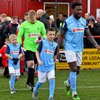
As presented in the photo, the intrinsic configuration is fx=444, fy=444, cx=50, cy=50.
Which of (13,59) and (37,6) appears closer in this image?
(13,59)

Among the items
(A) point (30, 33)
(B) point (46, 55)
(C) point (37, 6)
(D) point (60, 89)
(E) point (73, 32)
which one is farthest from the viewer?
(C) point (37, 6)

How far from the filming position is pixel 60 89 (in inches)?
453

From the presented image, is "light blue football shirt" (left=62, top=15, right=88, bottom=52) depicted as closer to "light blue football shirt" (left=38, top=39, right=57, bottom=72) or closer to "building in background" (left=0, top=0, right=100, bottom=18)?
"light blue football shirt" (left=38, top=39, right=57, bottom=72)

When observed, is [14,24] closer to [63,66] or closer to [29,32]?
[63,66]

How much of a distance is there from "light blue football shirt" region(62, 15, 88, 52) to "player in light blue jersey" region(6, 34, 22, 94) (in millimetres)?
1654

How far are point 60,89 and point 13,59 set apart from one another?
1508mm

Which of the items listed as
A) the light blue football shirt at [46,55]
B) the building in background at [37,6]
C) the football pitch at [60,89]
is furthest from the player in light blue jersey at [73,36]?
the building in background at [37,6]

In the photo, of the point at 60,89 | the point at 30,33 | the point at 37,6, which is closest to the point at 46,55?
the point at 30,33

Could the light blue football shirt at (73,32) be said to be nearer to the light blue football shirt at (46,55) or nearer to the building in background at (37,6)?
the light blue football shirt at (46,55)

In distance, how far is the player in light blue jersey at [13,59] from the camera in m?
10.9

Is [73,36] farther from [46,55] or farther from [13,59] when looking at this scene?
[13,59]

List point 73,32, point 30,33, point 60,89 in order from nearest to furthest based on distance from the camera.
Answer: point 73,32, point 30,33, point 60,89

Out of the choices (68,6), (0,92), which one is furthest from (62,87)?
(68,6)

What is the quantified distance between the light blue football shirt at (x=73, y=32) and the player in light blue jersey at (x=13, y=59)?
5.43ft
